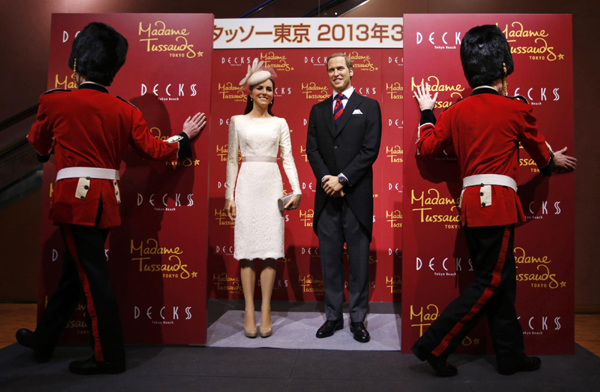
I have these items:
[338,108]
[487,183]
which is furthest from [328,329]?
[338,108]

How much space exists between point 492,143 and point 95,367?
2.48 meters

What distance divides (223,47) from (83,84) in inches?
79.6

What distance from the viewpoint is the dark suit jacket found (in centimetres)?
308

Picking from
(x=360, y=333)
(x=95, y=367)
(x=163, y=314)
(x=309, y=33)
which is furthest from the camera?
(x=309, y=33)

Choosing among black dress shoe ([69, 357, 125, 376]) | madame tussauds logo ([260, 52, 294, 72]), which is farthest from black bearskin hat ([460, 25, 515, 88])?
black dress shoe ([69, 357, 125, 376])

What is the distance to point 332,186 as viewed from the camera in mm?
3051

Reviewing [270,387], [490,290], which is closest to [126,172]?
[270,387]

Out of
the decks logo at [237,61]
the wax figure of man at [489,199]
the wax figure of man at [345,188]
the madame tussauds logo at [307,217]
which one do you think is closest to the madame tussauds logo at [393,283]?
the madame tussauds logo at [307,217]

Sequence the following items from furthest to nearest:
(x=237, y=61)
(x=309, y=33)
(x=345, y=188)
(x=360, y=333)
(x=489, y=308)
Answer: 1. (x=237, y=61)
2. (x=309, y=33)
3. (x=345, y=188)
4. (x=360, y=333)
5. (x=489, y=308)

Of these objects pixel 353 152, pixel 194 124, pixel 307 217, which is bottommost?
pixel 307 217

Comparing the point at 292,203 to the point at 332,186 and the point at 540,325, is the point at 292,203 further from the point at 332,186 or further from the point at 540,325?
the point at 540,325

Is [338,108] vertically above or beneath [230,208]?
above

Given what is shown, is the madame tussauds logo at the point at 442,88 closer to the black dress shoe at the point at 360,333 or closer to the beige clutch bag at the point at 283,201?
the beige clutch bag at the point at 283,201

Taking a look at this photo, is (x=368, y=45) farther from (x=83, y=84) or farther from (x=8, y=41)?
(x=8, y=41)
